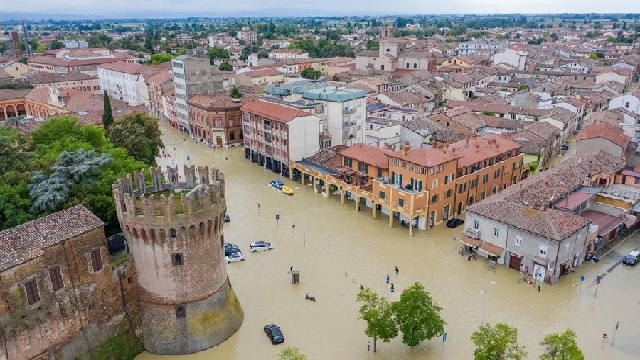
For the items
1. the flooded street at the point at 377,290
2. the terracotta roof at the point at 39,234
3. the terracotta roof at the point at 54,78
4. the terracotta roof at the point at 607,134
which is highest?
the terracotta roof at the point at 39,234

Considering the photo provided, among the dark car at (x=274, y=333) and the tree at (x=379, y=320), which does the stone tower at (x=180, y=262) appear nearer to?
the dark car at (x=274, y=333)

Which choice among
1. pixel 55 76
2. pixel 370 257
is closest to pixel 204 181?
pixel 370 257

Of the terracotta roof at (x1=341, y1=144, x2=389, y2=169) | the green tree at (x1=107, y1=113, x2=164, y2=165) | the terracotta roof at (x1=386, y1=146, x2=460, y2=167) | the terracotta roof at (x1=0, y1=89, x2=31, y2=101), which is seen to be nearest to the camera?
the terracotta roof at (x1=386, y1=146, x2=460, y2=167)

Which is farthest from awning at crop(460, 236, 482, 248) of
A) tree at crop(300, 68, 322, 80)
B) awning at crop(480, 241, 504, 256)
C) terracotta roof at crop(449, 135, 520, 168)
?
tree at crop(300, 68, 322, 80)

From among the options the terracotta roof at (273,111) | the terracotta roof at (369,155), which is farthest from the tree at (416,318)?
the terracotta roof at (273,111)

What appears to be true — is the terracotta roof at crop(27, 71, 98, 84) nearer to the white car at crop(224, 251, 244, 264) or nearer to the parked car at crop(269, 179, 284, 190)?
the parked car at crop(269, 179, 284, 190)
